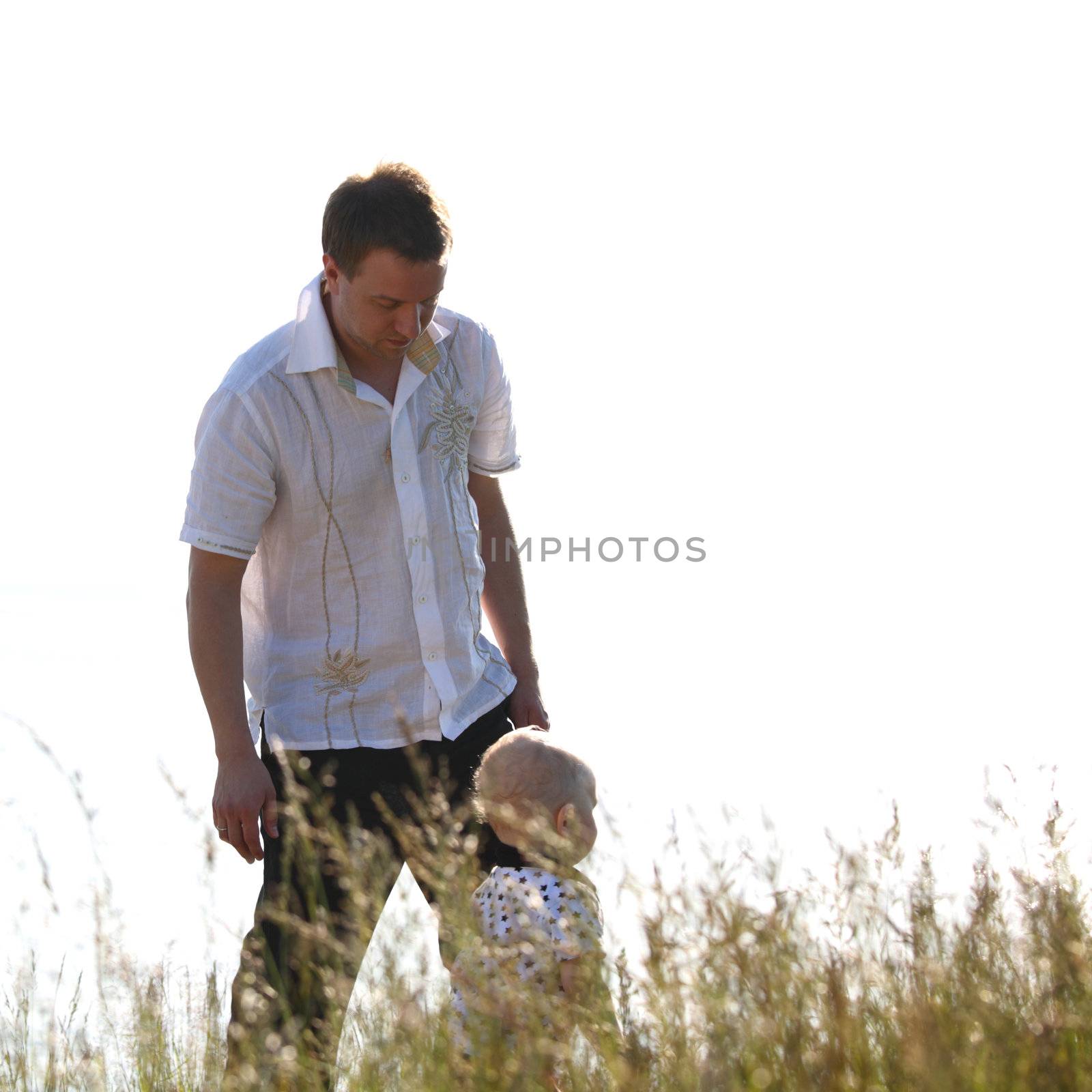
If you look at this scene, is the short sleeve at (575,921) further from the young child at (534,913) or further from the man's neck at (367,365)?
the man's neck at (367,365)

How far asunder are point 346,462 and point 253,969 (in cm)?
108

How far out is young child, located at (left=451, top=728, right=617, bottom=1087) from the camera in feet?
6.17

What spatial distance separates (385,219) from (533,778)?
120 cm

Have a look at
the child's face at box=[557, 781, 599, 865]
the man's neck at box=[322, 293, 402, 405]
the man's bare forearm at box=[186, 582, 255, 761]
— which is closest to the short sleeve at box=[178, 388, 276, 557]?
the man's bare forearm at box=[186, 582, 255, 761]

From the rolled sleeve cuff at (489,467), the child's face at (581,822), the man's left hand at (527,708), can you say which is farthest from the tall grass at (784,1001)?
the rolled sleeve cuff at (489,467)

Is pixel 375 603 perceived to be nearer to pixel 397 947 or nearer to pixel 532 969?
pixel 532 969

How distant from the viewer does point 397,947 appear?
6.31ft

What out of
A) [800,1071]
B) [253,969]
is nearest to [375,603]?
[253,969]

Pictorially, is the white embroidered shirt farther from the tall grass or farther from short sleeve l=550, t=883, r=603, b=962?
the tall grass

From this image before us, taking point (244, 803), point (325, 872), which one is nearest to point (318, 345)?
point (244, 803)

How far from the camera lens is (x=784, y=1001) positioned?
5.74 ft

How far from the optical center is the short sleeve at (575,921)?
2.14 metres

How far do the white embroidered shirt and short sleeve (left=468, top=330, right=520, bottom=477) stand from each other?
0.81 ft

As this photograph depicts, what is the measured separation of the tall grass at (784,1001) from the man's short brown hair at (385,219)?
1.30 m
